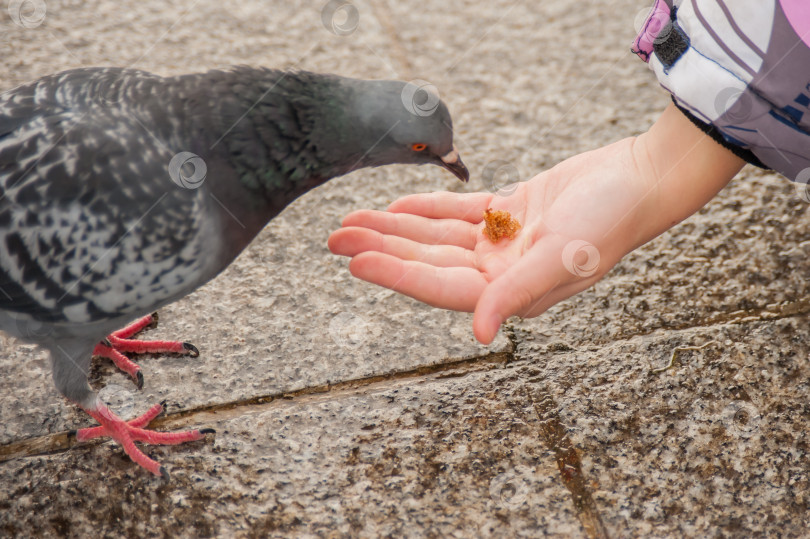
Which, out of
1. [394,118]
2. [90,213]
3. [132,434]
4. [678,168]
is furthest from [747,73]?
[132,434]

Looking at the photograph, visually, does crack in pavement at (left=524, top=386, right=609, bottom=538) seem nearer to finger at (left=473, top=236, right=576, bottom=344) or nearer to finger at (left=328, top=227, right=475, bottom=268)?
finger at (left=473, top=236, right=576, bottom=344)

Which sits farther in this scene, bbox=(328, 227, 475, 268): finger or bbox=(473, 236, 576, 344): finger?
bbox=(328, 227, 475, 268): finger

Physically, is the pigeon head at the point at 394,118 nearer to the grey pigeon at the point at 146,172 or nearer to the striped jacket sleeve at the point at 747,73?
the grey pigeon at the point at 146,172

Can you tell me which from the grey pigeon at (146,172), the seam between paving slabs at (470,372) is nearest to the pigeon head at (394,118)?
the grey pigeon at (146,172)

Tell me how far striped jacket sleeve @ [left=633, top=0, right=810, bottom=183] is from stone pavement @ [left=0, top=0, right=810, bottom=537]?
0.80 metres

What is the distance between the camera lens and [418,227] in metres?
2.80

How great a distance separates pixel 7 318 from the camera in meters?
2.35

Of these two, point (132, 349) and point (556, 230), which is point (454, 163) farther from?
point (132, 349)

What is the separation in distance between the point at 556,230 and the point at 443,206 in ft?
1.74

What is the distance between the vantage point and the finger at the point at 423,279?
2404 millimetres

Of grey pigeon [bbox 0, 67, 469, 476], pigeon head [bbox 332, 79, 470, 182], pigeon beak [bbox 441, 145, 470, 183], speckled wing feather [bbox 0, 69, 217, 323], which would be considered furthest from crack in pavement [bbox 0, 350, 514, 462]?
pigeon head [bbox 332, 79, 470, 182]

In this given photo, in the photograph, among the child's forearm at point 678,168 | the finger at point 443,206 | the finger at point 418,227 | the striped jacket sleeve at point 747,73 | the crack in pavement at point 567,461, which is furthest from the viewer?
the finger at point 443,206

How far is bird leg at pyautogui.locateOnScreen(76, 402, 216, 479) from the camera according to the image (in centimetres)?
245

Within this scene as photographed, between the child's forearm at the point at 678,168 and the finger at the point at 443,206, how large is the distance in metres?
0.63
